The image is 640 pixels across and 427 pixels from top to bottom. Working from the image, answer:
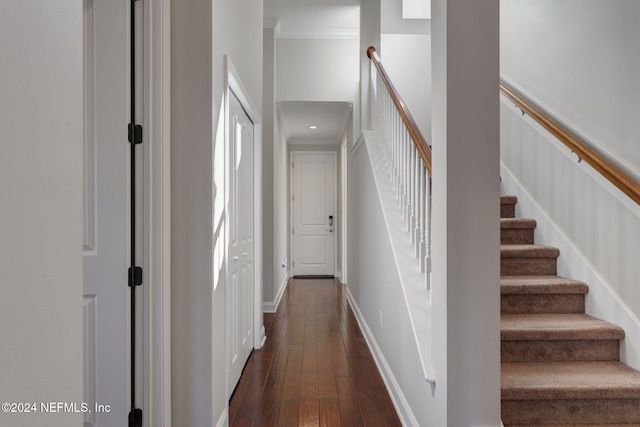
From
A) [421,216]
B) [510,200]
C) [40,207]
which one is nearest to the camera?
[40,207]

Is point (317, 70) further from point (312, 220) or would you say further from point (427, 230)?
point (427, 230)

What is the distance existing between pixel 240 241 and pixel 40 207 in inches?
86.1

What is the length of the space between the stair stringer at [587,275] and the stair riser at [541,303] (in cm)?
7

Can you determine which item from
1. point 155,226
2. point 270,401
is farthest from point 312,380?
point 155,226

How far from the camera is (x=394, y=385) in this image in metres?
2.41

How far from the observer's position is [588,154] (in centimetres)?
219

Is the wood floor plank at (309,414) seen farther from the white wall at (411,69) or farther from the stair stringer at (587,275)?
the white wall at (411,69)

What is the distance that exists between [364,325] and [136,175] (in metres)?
2.83

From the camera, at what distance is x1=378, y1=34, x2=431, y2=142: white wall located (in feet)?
16.5

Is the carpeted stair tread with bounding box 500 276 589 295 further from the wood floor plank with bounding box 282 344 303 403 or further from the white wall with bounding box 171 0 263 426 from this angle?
the white wall with bounding box 171 0 263 426

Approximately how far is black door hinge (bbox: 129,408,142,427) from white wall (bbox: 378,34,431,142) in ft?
14.8

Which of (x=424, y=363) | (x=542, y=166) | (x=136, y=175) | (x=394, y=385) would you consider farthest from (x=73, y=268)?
(x=542, y=166)

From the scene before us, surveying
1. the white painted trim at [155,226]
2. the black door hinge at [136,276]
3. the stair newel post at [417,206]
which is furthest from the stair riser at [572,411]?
the black door hinge at [136,276]

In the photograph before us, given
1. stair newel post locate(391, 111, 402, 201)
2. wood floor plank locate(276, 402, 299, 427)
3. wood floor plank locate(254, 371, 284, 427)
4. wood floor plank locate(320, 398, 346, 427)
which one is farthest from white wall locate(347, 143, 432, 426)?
wood floor plank locate(254, 371, 284, 427)
